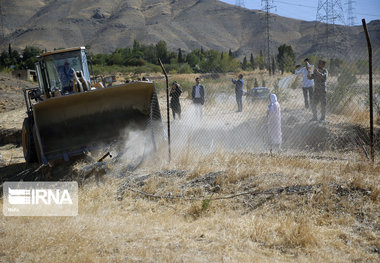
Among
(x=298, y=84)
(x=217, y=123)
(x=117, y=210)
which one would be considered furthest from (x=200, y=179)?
(x=298, y=84)

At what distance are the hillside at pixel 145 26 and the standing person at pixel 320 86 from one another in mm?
79895

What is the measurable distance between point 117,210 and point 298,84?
6.99 m

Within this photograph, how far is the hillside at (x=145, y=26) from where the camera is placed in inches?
4075

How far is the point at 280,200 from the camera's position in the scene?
5.58 meters

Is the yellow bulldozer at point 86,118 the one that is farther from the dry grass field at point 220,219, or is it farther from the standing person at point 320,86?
the standing person at point 320,86

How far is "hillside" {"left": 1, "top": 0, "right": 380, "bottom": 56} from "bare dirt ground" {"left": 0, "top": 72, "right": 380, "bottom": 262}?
84.3 metres

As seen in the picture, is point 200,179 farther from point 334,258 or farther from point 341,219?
point 334,258

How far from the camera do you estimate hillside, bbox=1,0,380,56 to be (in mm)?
103500

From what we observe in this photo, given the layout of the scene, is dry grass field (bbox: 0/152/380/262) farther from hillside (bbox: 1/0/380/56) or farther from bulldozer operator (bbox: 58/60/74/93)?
hillside (bbox: 1/0/380/56)

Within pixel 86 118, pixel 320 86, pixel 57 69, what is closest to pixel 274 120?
pixel 320 86

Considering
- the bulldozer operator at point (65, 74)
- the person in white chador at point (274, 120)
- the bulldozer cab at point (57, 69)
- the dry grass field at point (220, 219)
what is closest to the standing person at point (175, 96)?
the bulldozer cab at point (57, 69)

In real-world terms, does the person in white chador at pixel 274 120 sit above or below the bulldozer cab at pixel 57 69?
below

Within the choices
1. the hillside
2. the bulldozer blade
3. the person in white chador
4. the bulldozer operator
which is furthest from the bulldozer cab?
the hillside

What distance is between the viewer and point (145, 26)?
118 metres
